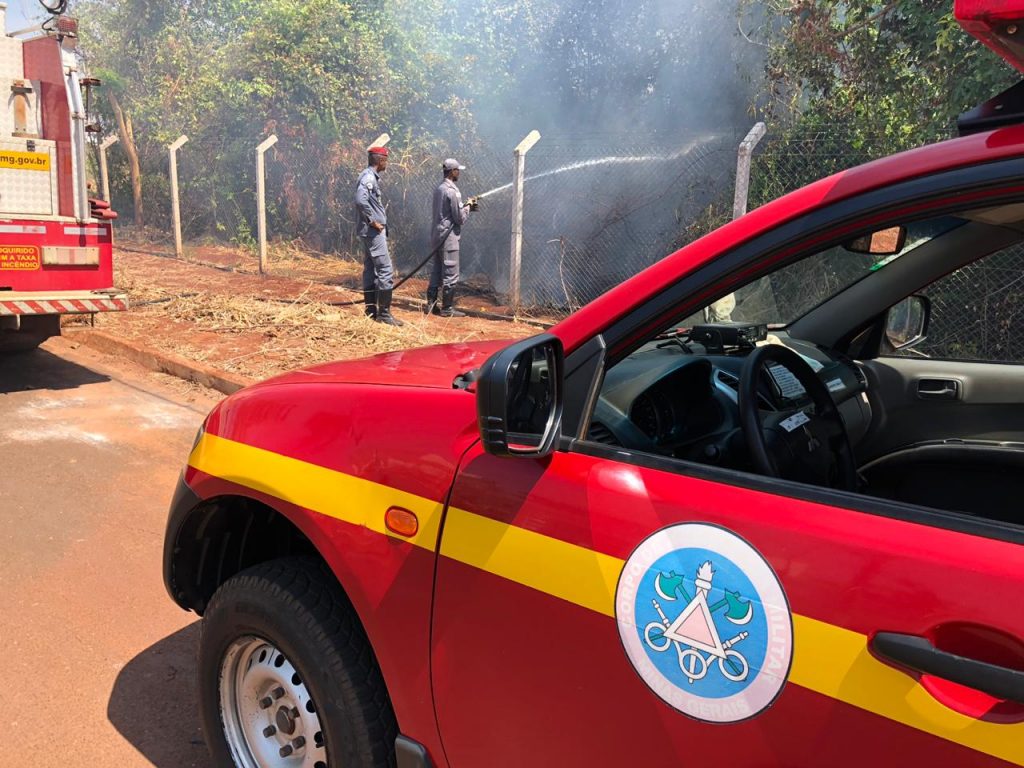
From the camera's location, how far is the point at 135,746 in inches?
104

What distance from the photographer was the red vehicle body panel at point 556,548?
47.9 inches

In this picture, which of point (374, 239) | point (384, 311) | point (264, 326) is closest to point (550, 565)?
point (264, 326)

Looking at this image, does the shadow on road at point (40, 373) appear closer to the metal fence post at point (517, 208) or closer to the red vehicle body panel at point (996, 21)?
the metal fence post at point (517, 208)

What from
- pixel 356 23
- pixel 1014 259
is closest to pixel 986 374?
pixel 1014 259

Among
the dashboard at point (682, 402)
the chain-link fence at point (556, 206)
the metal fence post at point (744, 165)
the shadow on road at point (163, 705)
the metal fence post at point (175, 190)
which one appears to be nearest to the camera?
the dashboard at point (682, 402)

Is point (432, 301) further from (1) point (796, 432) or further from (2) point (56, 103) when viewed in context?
(1) point (796, 432)

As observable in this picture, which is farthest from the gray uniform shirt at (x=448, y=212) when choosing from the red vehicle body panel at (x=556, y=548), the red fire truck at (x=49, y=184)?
the red vehicle body panel at (x=556, y=548)

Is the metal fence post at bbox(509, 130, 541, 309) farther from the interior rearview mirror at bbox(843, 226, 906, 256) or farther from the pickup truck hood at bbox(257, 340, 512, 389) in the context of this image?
the interior rearview mirror at bbox(843, 226, 906, 256)

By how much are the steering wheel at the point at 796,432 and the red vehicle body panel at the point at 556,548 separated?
1.39ft

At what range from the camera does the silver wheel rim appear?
2053mm

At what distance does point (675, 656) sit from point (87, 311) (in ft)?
22.1

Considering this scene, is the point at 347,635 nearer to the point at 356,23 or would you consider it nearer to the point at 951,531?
the point at 951,531

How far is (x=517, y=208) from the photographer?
9.62 m

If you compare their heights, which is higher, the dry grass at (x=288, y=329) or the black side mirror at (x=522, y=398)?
the black side mirror at (x=522, y=398)
